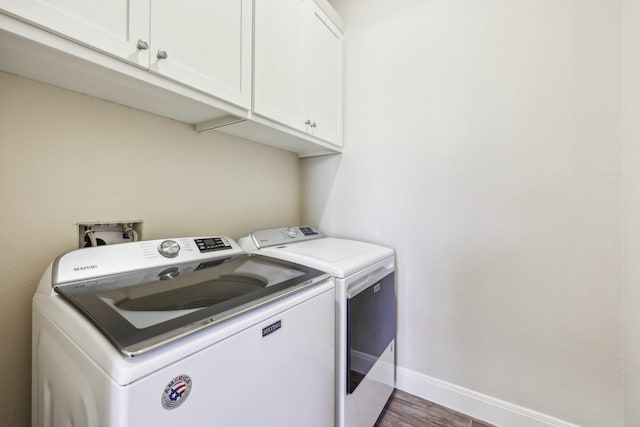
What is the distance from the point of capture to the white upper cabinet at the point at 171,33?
68 centimetres

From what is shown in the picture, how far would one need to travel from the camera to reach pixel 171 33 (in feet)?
2.92

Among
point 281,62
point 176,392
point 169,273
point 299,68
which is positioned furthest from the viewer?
point 299,68

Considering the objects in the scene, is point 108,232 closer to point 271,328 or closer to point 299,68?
point 271,328

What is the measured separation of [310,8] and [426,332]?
2.10m

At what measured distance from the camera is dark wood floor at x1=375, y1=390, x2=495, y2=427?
137 cm

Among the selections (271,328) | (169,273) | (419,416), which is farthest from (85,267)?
(419,416)

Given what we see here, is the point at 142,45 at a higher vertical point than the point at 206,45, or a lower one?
lower

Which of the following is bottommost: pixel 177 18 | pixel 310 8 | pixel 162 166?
pixel 162 166

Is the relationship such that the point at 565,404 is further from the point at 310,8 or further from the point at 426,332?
the point at 310,8

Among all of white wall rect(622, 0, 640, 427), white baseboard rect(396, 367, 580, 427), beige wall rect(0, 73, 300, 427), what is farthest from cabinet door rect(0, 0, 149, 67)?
white baseboard rect(396, 367, 580, 427)

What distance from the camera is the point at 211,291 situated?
85cm

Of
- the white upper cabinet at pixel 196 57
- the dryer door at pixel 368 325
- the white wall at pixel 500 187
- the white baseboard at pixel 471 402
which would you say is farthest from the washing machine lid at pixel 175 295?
the white baseboard at pixel 471 402

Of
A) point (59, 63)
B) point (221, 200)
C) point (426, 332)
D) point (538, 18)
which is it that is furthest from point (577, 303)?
point (59, 63)

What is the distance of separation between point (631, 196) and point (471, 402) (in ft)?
4.13
